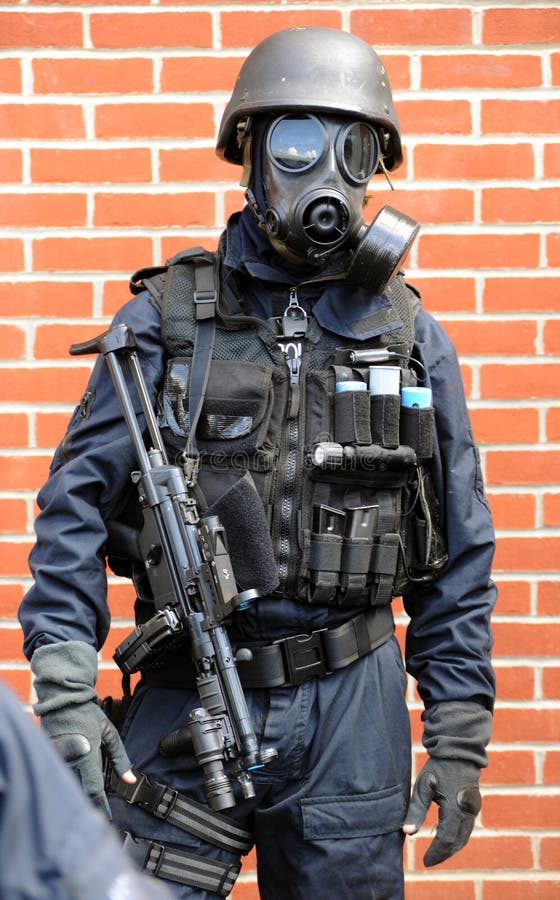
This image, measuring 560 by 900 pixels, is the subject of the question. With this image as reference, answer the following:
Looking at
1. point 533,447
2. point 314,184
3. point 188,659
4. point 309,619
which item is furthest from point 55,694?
point 533,447

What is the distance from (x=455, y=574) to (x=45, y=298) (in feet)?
4.36

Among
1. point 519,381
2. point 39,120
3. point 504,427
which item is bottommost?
point 504,427

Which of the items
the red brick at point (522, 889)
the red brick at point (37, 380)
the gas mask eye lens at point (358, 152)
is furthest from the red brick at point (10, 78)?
the red brick at point (522, 889)

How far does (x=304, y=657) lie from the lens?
7.75ft

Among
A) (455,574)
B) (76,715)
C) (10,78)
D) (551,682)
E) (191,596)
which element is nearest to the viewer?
(76,715)

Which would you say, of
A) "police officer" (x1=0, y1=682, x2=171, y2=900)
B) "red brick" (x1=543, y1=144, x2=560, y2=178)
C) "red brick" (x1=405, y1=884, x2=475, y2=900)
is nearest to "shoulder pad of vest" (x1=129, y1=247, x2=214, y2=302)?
"red brick" (x1=543, y1=144, x2=560, y2=178)

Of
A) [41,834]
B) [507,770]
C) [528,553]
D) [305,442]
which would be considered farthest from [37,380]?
[41,834]

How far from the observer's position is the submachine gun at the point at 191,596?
86.9 inches

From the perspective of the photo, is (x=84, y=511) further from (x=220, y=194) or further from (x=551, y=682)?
(x=551, y=682)

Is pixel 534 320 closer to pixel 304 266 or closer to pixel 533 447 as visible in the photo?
pixel 533 447

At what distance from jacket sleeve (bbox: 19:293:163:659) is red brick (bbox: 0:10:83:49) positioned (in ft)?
3.51

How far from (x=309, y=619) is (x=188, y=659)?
25 cm

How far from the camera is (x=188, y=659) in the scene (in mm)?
2393

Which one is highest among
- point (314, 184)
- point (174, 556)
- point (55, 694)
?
point (314, 184)
